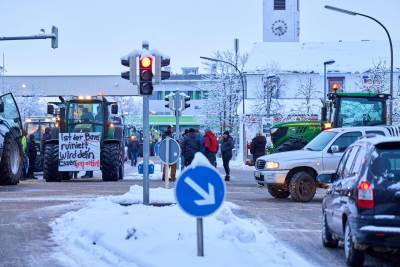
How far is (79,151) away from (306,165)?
34.0ft

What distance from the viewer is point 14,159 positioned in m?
24.9

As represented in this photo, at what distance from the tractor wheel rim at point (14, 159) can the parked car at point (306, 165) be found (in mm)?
7745

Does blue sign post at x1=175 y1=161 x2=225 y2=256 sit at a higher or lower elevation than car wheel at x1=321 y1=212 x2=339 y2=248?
higher

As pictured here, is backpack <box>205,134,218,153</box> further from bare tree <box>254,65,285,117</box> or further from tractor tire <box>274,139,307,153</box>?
bare tree <box>254,65,285,117</box>

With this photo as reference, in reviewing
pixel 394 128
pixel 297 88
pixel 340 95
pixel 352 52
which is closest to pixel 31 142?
pixel 340 95

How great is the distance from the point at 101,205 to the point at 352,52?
68.5 metres

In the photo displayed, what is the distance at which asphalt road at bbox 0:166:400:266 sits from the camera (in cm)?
1109

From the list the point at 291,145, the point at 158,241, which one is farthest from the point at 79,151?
the point at 158,241

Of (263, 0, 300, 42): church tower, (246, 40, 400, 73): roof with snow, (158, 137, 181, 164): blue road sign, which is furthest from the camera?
(263, 0, 300, 42): church tower

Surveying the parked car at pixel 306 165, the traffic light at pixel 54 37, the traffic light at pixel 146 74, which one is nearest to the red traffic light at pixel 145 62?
the traffic light at pixel 146 74

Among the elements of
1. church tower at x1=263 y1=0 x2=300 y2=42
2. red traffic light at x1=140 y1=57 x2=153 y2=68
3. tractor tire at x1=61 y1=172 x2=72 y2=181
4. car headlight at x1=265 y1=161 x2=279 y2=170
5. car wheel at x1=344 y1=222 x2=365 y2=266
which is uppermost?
church tower at x1=263 y1=0 x2=300 y2=42

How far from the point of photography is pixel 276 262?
984 cm

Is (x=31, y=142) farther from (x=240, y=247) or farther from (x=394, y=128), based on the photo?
(x=240, y=247)

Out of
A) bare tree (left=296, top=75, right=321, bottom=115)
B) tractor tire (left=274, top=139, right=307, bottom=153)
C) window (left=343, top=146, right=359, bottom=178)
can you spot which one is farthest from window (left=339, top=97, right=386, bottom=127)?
bare tree (left=296, top=75, right=321, bottom=115)
